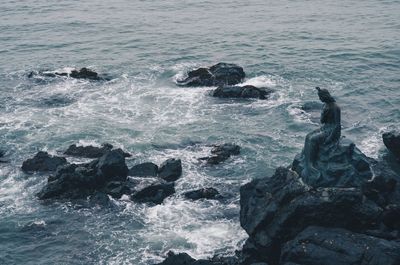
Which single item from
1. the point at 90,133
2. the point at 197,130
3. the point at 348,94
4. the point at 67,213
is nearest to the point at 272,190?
the point at 67,213

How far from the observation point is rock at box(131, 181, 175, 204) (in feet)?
131

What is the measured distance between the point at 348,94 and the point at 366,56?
16214mm

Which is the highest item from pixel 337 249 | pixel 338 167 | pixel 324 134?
pixel 324 134

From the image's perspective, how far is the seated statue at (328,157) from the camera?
31.2 metres

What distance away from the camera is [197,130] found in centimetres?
5253

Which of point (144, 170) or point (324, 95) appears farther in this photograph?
point (144, 170)

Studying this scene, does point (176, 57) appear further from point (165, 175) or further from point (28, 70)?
point (165, 175)

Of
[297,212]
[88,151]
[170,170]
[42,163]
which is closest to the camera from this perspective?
[297,212]

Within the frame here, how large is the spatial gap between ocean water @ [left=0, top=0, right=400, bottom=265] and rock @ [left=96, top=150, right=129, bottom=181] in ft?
9.17

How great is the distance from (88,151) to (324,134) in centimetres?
2448

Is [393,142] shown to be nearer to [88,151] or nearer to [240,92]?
[240,92]

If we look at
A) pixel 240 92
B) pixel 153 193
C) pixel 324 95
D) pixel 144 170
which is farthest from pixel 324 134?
pixel 240 92

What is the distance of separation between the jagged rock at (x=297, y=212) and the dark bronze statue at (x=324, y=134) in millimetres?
Result: 1285

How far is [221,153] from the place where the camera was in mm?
46531
